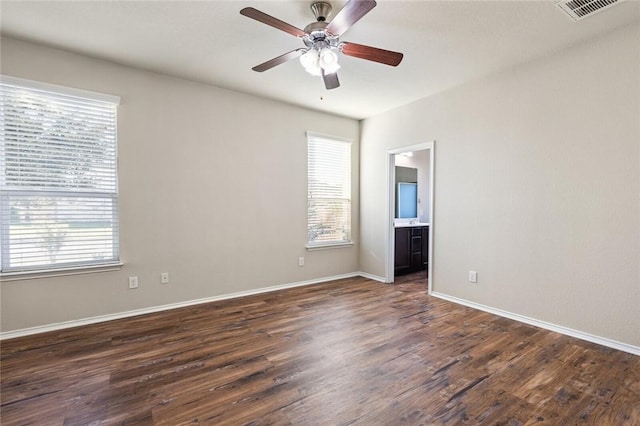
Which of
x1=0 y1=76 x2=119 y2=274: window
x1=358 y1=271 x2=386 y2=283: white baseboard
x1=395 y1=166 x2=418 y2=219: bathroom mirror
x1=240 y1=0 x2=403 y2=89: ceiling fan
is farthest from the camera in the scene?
x1=395 y1=166 x2=418 y2=219: bathroom mirror

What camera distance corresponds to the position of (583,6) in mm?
2227

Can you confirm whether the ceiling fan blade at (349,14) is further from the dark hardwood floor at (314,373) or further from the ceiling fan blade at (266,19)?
the dark hardwood floor at (314,373)

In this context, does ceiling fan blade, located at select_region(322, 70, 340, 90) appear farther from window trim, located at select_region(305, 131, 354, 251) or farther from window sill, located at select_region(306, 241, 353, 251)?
window sill, located at select_region(306, 241, 353, 251)

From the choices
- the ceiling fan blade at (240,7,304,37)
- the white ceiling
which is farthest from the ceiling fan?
the white ceiling

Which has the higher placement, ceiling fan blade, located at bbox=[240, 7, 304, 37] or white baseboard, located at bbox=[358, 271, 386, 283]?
ceiling fan blade, located at bbox=[240, 7, 304, 37]

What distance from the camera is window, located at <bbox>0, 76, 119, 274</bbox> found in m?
2.76

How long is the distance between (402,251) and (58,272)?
4562mm

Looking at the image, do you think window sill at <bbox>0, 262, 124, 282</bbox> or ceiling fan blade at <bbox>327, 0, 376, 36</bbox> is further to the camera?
window sill at <bbox>0, 262, 124, 282</bbox>

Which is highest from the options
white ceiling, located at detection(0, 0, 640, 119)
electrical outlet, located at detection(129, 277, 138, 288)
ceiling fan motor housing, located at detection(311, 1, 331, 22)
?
white ceiling, located at detection(0, 0, 640, 119)

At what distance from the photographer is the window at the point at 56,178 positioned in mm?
2760

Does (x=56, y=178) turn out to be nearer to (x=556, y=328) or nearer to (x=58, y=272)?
(x=58, y=272)

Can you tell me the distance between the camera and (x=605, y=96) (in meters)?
2.63

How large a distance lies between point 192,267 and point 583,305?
4.02 meters

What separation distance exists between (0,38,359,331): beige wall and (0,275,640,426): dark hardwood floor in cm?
35
